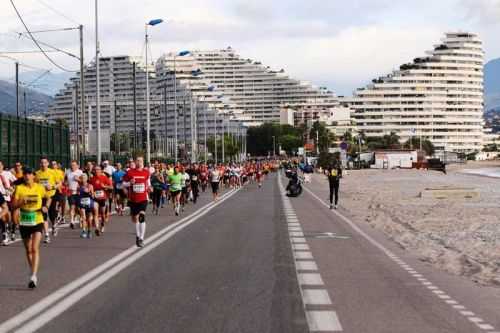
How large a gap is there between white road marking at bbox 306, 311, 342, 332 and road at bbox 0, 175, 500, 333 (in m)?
0.01

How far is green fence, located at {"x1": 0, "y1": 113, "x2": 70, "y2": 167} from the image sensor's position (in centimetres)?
3450

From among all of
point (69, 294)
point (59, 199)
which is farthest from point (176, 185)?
point (69, 294)

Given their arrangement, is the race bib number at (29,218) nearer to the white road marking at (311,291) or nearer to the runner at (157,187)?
the white road marking at (311,291)

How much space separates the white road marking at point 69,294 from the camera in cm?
968

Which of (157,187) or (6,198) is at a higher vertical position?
(6,198)

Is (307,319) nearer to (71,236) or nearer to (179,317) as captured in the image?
(179,317)

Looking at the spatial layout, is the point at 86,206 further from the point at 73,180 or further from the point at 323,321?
the point at 323,321

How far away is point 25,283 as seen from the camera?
43.2 ft

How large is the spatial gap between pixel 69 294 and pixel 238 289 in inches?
82.3

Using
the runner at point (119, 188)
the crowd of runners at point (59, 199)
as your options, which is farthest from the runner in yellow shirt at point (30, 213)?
the runner at point (119, 188)

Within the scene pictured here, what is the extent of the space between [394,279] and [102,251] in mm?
6508

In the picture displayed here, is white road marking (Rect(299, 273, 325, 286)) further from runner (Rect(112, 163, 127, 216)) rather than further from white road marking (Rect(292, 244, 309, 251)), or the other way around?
runner (Rect(112, 163, 127, 216))

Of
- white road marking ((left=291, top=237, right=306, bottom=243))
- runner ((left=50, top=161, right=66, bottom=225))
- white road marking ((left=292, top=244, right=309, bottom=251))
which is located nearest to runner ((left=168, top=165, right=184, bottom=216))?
runner ((left=50, top=161, right=66, bottom=225))

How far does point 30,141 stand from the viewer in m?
38.1
